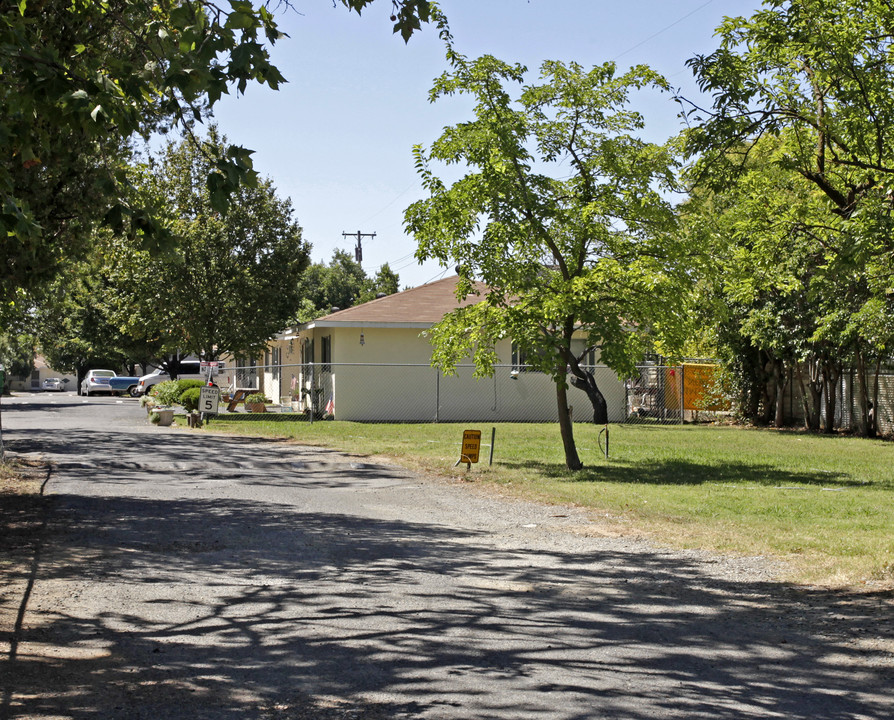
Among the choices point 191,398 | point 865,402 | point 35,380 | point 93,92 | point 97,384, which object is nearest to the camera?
point 93,92

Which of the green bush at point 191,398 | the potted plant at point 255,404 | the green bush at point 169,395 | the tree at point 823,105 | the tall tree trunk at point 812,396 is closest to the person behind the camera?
the tree at point 823,105

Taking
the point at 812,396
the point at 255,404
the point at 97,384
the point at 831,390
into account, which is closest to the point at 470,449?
the point at 831,390

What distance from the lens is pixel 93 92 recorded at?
5.66 m

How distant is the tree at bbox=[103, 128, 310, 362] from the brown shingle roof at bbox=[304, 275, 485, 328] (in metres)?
2.30

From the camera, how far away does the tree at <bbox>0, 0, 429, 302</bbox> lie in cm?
537

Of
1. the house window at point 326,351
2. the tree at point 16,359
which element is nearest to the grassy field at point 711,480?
the house window at point 326,351

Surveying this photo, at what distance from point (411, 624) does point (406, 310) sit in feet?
79.1

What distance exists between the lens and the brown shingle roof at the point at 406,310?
2845 cm

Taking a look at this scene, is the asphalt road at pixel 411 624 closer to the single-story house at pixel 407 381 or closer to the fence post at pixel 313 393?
the fence post at pixel 313 393

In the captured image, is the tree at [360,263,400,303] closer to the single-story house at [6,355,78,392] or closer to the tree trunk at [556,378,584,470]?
the single-story house at [6,355,78,392]

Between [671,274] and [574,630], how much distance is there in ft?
31.6

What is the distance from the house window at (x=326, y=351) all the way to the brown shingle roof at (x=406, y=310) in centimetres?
97

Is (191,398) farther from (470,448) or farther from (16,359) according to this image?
(16,359)

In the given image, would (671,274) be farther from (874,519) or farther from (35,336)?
(35,336)
